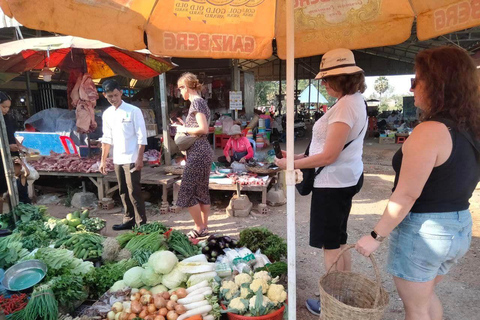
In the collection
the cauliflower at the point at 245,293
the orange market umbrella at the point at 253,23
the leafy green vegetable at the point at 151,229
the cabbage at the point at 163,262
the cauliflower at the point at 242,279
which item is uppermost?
the orange market umbrella at the point at 253,23

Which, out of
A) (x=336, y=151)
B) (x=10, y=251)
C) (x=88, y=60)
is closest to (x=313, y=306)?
(x=336, y=151)

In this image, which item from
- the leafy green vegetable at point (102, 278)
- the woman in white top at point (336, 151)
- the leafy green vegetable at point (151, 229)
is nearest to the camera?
the woman in white top at point (336, 151)

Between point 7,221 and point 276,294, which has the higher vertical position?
point 7,221

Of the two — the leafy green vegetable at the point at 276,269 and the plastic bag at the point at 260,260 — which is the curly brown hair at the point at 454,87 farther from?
the plastic bag at the point at 260,260

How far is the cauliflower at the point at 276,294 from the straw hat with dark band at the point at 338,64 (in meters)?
1.69

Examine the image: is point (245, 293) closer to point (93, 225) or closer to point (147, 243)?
point (147, 243)

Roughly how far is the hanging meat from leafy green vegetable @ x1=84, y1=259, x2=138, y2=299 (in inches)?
152

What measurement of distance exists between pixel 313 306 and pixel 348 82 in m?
2.01

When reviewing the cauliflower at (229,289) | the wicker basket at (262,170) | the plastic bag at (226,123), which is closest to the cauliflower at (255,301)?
the cauliflower at (229,289)

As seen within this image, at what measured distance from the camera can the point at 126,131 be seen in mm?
Result: 4148

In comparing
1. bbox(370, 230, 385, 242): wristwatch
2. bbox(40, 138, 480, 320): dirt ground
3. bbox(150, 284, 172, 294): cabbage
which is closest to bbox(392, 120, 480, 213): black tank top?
bbox(370, 230, 385, 242): wristwatch

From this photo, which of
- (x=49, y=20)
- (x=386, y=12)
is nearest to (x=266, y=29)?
(x=386, y=12)

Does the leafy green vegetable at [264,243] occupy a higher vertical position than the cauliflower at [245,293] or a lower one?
lower

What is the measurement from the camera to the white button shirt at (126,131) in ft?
13.6
